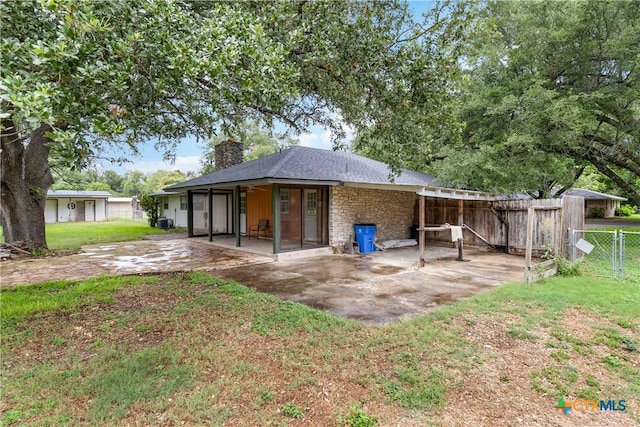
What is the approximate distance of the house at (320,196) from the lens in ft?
31.6

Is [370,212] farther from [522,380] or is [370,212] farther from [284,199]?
[522,380]

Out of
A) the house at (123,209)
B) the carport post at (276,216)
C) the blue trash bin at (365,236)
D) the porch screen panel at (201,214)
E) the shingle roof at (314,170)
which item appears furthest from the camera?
the house at (123,209)

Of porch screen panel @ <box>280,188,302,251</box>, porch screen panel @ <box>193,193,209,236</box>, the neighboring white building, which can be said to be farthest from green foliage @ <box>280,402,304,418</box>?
the neighboring white building

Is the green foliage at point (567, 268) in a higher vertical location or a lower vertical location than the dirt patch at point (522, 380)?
higher

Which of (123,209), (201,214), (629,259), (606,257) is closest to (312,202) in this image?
(201,214)

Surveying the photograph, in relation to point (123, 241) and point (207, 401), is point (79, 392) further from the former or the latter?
point (123, 241)

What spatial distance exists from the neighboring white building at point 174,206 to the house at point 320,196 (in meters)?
5.57

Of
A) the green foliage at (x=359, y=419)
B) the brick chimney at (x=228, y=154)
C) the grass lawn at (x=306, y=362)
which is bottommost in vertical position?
the green foliage at (x=359, y=419)

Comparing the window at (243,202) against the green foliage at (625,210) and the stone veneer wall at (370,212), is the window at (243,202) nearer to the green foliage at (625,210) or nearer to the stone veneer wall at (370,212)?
the stone veneer wall at (370,212)

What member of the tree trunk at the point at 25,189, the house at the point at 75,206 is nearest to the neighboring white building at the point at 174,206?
the tree trunk at the point at 25,189

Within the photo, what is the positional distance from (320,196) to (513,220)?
636 centimetres

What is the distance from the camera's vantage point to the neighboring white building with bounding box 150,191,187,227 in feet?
63.3

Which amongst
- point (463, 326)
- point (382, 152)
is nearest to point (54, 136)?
point (463, 326)

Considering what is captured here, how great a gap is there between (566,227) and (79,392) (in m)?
9.95
